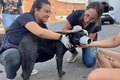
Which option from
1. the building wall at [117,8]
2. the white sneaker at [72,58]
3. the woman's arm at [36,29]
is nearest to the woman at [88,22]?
the white sneaker at [72,58]

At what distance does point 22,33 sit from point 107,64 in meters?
1.06

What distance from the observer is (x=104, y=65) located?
3.46 metres

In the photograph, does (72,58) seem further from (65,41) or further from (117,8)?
(117,8)

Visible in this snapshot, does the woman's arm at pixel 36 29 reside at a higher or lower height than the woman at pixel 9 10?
higher

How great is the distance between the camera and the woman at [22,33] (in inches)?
140

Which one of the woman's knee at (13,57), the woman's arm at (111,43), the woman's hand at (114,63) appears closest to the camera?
the woman's arm at (111,43)

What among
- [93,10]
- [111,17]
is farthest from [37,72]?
[111,17]

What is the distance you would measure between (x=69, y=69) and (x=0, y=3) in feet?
6.43

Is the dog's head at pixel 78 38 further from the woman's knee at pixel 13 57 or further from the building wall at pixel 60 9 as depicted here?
the building wall at pixel 60 9

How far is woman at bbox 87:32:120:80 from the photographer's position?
253 centimetres

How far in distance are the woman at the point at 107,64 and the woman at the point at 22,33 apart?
0.46 meters

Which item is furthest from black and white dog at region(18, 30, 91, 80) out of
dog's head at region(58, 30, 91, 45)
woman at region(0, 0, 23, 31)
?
woman at region(0, 0, 23, 31)

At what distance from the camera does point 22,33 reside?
148 inches

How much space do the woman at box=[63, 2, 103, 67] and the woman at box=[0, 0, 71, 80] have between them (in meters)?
0.53
